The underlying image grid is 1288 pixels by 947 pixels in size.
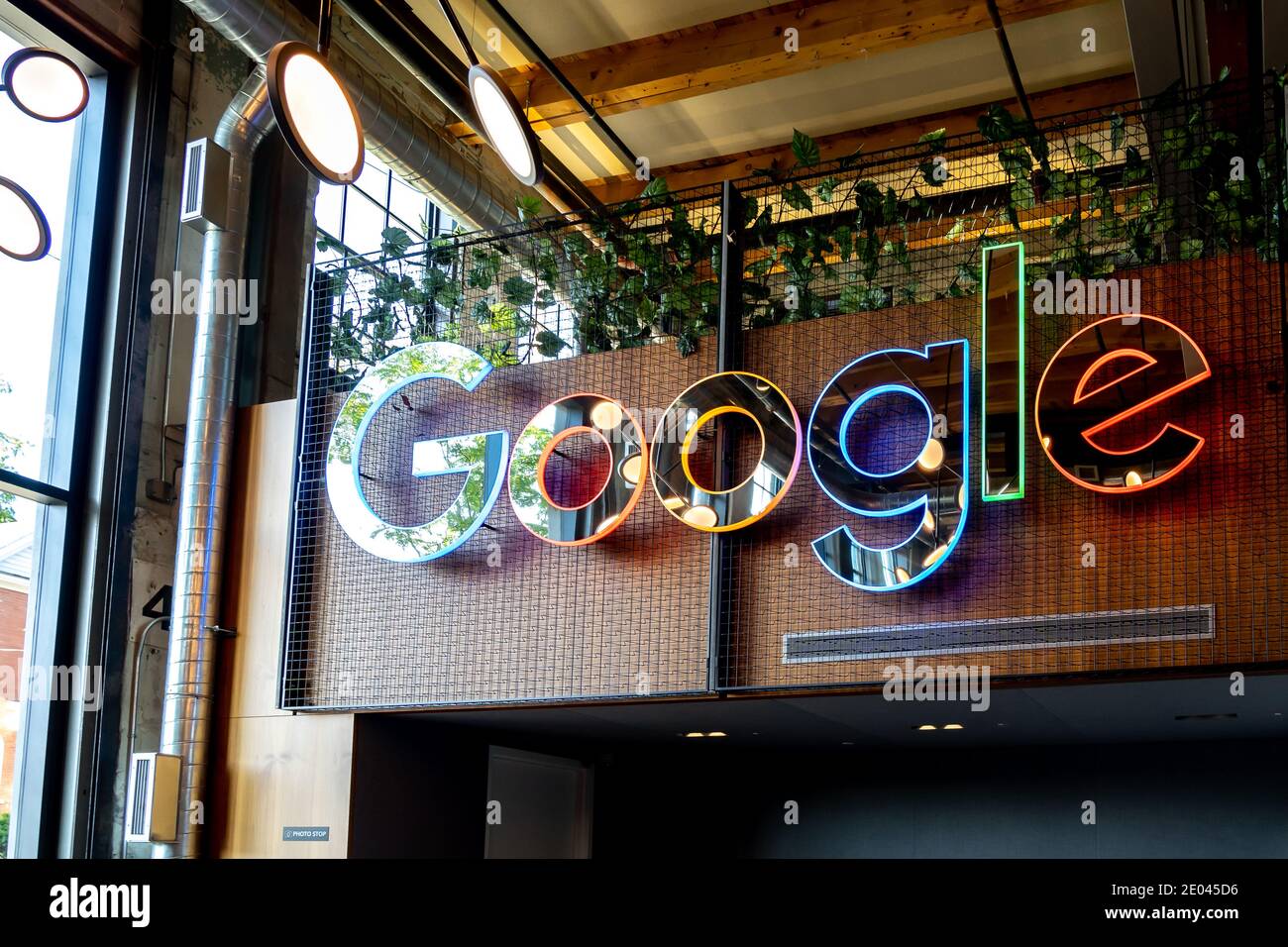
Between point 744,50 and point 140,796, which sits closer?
point 140,796

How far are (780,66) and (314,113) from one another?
4.73 metres

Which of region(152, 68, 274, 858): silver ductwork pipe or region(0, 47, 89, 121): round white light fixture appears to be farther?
region(152, 68, 274, 858): silver ductwork pipe

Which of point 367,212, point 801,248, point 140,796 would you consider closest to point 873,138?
point 367,212

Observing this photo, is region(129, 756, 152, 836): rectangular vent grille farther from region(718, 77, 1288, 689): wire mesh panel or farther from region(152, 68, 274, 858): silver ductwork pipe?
region(718, 77, 1288, 689): wire mesh panel

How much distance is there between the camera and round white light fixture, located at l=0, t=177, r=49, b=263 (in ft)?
12.1

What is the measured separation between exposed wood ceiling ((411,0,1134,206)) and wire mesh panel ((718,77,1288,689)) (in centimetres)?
298

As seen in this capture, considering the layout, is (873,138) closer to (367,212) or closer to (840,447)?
(367,212)

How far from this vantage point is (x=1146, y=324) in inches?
171

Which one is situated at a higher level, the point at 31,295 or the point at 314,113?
the point at 31,295

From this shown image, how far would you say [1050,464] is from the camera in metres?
4.46

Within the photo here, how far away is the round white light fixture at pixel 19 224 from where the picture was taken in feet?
12.1

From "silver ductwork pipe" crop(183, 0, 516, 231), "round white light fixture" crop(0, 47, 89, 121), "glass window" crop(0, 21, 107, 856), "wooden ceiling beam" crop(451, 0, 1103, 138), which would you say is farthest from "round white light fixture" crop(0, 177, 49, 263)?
"wooden ceiling beam" crop(451, 0, 1103, 138)

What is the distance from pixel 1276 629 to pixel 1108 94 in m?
5.87
